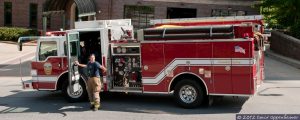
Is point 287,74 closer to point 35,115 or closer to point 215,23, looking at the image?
point 215,23

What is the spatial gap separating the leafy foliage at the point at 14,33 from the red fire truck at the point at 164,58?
2437 centimetres

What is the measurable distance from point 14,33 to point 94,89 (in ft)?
88.6

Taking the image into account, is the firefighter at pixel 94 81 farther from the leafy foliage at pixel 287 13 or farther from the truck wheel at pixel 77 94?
the leafy foliage at pixel 287 13

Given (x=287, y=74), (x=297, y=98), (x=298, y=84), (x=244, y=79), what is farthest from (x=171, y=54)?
(x=287, y=74)

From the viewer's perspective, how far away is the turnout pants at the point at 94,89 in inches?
526

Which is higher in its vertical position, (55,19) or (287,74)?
(55,19)

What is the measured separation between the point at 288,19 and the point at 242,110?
19.9 meters

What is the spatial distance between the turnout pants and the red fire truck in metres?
0.79

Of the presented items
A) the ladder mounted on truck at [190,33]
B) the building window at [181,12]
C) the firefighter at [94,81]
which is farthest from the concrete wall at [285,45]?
the firefighter at [94,81]

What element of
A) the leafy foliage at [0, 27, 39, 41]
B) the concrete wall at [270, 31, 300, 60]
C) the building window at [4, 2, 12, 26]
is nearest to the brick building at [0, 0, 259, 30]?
the leafy foliage at [0, 27, 39, 41]

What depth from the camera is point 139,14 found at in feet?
132

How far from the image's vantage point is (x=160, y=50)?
44.0 ft

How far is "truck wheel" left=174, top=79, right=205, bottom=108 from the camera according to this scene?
13.2 m

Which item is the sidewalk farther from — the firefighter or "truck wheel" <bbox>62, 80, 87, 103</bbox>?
the firefighter
